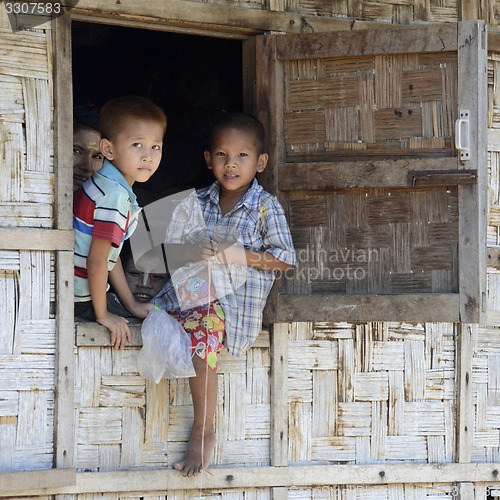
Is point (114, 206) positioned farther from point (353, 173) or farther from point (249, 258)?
point (353, 173)

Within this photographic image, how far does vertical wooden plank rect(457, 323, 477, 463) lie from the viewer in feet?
13.8

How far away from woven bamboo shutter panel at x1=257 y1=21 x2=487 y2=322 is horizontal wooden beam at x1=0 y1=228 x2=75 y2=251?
34.5 inches

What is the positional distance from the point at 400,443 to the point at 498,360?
0.60 metres

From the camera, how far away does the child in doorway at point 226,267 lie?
12.5 feet

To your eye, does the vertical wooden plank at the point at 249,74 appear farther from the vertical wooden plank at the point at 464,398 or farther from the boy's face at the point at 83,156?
the vertical wooden plank at the point at 464,398

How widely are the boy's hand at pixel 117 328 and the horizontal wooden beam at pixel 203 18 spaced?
120 cm

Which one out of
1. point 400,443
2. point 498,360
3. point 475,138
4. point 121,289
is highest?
point 475,138

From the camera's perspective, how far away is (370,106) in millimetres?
3939

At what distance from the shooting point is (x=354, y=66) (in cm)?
395

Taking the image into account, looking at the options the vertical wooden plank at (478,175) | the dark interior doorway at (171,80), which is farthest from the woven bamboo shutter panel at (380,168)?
the dark interior doorway at (171,80)

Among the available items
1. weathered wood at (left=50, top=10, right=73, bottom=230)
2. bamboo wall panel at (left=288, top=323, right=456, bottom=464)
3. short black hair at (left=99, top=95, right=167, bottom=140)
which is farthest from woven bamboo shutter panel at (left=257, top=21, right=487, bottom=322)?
weathered wood at (left=50, top=10, right=73, bottom=230)

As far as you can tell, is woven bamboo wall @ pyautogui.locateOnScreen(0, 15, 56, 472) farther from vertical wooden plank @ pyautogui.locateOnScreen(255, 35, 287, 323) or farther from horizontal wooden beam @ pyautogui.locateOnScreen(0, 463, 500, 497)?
vertical wooden plank @ pyautogui.locateOnScreen(255, 35, 287, 323)

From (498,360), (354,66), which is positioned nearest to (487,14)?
(354,66)

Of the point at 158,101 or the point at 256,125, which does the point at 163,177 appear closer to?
the point at 158,101
